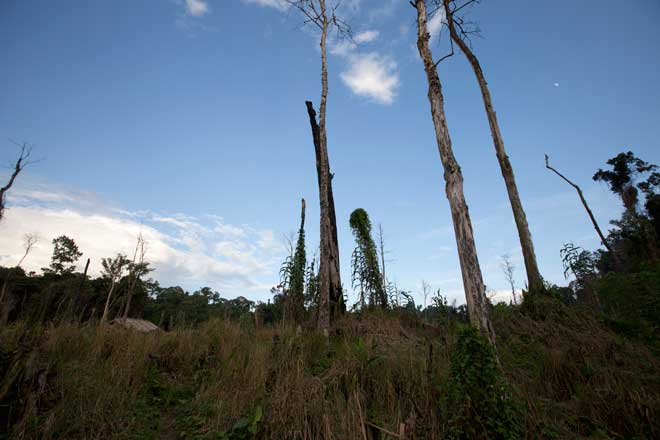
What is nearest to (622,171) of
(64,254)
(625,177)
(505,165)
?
(625,177)

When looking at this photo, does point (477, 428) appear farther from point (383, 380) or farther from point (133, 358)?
point (133, 358)

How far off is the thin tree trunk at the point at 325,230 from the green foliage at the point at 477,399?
441cm

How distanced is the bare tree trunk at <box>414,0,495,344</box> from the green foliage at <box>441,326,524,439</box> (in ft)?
3.28

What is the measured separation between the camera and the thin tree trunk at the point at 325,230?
24.2ft

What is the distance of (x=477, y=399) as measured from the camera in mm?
2584

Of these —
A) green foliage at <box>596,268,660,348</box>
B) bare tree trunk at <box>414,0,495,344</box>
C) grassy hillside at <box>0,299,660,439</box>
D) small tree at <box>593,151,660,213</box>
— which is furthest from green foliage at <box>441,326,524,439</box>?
small tree at <box>593,151,660,213</box>

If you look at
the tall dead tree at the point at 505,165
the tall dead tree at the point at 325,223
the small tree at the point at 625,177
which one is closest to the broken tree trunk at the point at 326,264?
the tall dead tree at the point at 325,223

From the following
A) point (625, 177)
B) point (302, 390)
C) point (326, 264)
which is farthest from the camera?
point (625, 177)

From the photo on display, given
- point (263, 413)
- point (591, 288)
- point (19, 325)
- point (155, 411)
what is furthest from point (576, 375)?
point (19, 325)

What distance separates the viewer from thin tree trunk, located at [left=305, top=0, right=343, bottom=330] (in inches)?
290

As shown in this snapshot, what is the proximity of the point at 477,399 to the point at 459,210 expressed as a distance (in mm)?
3136

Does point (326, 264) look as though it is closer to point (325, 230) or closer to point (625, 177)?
point (325, 230)

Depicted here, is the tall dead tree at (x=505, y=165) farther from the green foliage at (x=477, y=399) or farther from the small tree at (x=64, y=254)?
the small tree at (x=64, y=254)

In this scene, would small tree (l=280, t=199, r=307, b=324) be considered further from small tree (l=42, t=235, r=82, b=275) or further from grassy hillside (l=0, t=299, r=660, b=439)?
small tree (l=42, t=235, r=82, b=275)
